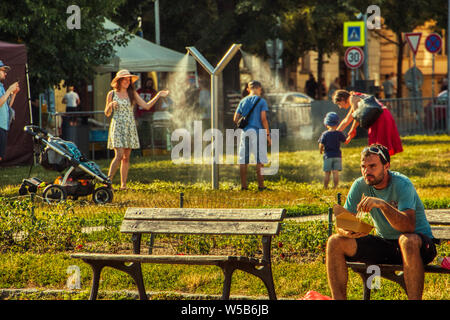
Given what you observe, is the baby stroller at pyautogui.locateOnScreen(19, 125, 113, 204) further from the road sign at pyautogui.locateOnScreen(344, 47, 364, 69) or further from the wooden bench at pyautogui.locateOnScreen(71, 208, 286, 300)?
the road sign at pyautogui.locateOnScreen(344, 47, 364, 69)

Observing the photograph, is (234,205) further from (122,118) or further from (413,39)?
(413,39)

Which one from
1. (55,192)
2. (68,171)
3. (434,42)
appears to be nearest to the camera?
(55,192)

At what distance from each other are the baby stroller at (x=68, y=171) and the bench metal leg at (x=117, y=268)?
5246mm

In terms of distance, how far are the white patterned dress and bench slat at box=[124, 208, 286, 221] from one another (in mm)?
6277

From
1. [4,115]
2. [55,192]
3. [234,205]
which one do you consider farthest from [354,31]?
[234,205]

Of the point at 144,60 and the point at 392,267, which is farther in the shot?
the point at 144,60

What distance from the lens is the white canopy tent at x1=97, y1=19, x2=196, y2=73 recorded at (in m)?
23.8

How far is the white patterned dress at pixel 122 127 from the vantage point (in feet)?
46.2

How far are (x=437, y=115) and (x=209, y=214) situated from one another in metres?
20.6

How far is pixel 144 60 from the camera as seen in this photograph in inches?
955

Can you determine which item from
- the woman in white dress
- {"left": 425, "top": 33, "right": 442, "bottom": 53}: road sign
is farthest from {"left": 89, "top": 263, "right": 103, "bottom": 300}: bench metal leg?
{"left": 425, "top": 33, "right": 442, "bottom": 53}: road sign

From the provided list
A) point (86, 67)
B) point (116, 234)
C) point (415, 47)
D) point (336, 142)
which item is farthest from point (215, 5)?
point (116, 234)

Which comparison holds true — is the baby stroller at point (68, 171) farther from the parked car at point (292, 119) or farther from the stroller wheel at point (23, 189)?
the parked car at point (292, 119)

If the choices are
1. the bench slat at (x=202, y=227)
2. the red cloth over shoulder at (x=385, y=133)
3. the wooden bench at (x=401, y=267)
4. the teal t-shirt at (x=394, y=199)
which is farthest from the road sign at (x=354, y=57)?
the teal t-shirt at (x=394, y=199)
